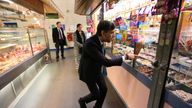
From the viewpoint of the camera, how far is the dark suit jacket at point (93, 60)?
1.81 m

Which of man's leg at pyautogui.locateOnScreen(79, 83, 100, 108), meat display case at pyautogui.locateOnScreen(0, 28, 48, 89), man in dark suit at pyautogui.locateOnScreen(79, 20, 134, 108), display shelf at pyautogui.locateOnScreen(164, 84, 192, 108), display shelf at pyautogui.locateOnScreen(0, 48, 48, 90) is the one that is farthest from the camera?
meat display case at pyautogui.locateOnScreen(0, 28, 48, 89)

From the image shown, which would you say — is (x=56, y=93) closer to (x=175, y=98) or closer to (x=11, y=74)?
(x=11, y=74)

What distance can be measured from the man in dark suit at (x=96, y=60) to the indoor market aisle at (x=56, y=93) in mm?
618

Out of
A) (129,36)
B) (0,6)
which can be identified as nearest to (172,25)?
(129,36)

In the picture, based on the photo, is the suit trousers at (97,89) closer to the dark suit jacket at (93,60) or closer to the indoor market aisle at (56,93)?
the dark suit jacket at (93,60)

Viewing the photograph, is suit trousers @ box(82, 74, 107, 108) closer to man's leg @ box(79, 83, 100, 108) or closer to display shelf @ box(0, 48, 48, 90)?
man's leg @ box(79, 83, 100, 108)

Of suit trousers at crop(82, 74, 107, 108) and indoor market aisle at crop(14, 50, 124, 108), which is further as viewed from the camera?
indoor market aisle at crop(14, 50, 124, 108)

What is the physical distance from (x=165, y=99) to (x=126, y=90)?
1226mm

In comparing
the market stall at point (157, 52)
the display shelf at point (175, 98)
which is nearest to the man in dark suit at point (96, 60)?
the market stall at point (157, 52)

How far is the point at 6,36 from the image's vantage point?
310 centimetres

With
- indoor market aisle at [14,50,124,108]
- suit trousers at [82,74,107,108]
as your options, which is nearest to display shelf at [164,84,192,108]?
suit trousers at [82,74,107,108]

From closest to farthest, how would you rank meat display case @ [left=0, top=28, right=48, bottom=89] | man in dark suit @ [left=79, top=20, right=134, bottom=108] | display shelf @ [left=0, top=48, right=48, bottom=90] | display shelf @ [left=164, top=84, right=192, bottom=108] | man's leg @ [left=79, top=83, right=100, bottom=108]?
1. display shelf @ [left=164, top=84, right=192, bottom=108]
2. man in dark suit @ [left=79, top=20, right=134, bottom=108]
3. man's leg @ [left=79, top=83, right=100, bottom=108]
4. display shelf @ [left=0, top=48, right=48, bottom=90]
5. meat display case @ [left=0, top=28, right=48, bottom=89]

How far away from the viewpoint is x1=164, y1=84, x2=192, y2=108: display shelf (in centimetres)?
114

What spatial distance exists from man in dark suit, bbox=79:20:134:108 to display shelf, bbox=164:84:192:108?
0.73 meters
